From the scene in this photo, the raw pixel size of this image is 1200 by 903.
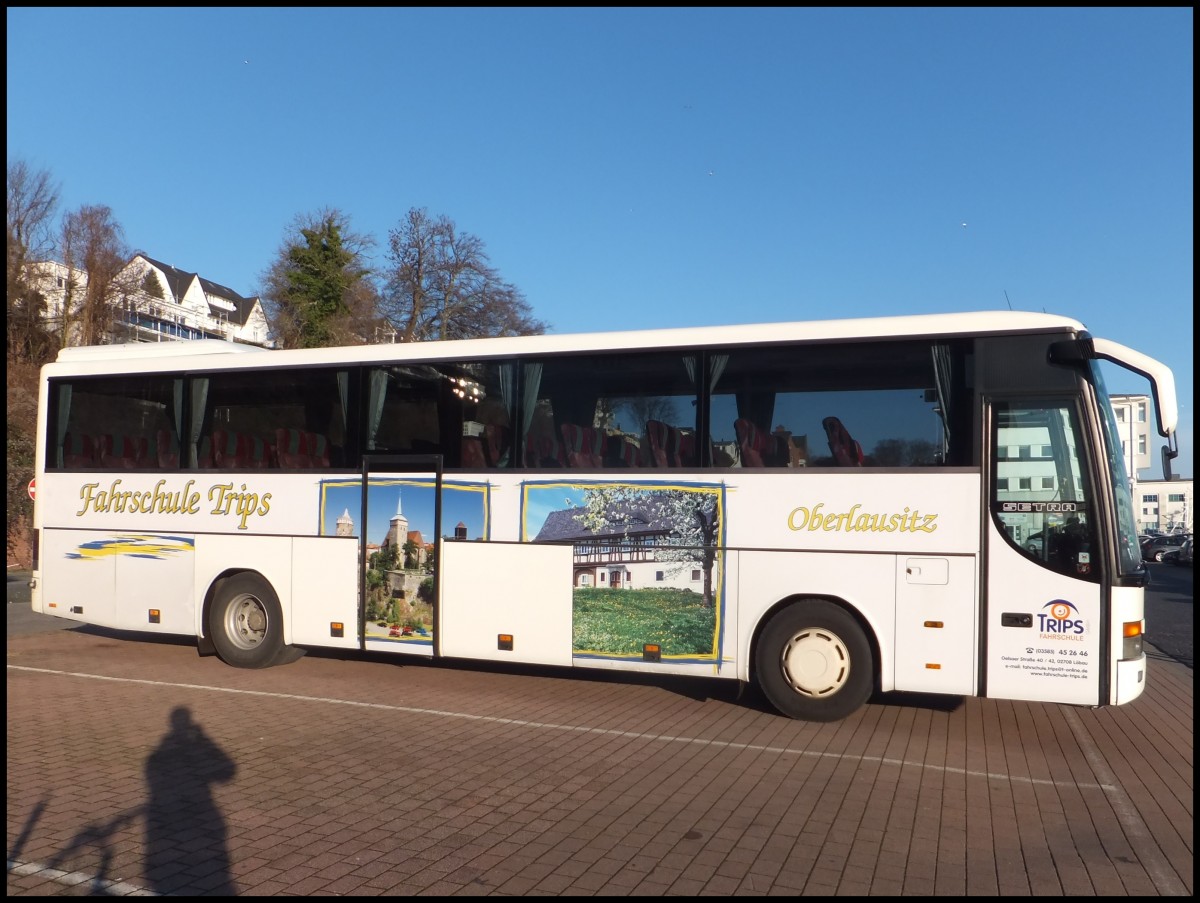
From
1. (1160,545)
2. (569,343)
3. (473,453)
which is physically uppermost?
(569,343)

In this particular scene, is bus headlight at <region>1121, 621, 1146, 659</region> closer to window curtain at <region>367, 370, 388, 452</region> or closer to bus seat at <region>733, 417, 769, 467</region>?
bus seat at <region>733, 417, 769, 467</region>

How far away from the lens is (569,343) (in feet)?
31.0

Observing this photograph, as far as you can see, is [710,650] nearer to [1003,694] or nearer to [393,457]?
[1003,694]

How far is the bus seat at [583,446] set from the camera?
30.3ft

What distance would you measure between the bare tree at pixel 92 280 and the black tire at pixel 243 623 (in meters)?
24.6

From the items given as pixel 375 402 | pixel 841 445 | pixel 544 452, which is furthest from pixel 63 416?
pixel 841 445

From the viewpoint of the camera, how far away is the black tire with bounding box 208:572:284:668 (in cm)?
1085

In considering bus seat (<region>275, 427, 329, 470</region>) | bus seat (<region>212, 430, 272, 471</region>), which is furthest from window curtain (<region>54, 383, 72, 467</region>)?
bus seat (<region>275, 427, 329, 470</region>)

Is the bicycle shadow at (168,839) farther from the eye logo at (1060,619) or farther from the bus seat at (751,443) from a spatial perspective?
the eye logo at (1060,619)

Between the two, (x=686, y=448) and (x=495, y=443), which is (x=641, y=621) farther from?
(x=495, y=443)

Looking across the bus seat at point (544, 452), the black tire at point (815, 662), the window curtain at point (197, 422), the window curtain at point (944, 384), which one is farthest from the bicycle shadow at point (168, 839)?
the window curtain at point (944, 384)

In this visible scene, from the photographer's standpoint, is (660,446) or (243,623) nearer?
(660,446)

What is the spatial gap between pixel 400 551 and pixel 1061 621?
6261 millimetres

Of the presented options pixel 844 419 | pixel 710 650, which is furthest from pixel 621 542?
pixel 844 419
